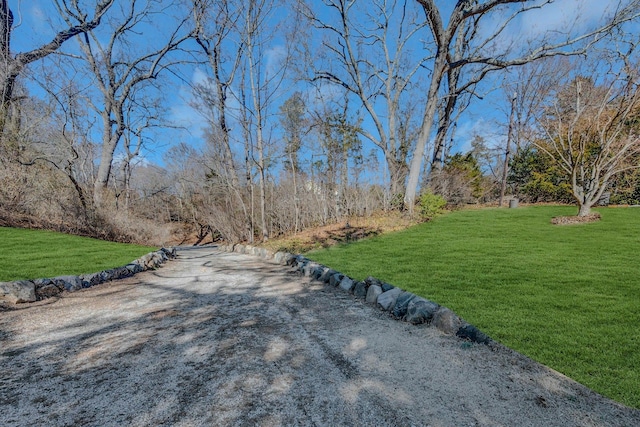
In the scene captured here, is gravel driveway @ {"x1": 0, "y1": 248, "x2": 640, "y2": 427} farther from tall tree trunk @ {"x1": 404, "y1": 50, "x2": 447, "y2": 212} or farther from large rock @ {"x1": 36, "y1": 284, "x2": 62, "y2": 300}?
tall tree trunk @ {"x1": 404, "y1": 50, "x2": 447, "y2": 212}

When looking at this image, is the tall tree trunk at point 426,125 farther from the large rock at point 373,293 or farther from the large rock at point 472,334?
the large rock at point 472,334

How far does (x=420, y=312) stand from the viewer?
2.61 meters

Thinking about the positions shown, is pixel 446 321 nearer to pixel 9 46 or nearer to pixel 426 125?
pixel 426 125

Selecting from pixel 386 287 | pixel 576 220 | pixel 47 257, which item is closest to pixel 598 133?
pixel 576 220

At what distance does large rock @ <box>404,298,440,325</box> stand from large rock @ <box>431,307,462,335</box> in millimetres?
54

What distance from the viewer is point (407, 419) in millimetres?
1402

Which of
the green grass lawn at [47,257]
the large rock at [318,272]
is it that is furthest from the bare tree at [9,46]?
the large rock at [318,272]

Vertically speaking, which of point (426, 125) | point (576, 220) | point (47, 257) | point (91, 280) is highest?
point (426, 125)

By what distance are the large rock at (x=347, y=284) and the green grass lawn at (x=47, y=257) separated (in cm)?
399

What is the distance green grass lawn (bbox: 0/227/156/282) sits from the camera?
402 centimetres

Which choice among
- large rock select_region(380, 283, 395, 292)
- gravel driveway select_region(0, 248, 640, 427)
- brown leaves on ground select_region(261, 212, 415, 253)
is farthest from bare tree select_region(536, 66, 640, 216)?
gravel driveway select_region(0, 248, 640, 427)

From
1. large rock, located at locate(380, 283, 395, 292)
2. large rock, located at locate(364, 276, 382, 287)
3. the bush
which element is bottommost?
large rock, located at locate(380, 283, 395, 292)

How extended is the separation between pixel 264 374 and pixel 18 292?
3510 mm

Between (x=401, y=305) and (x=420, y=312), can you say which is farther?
(x=401, y=305)
